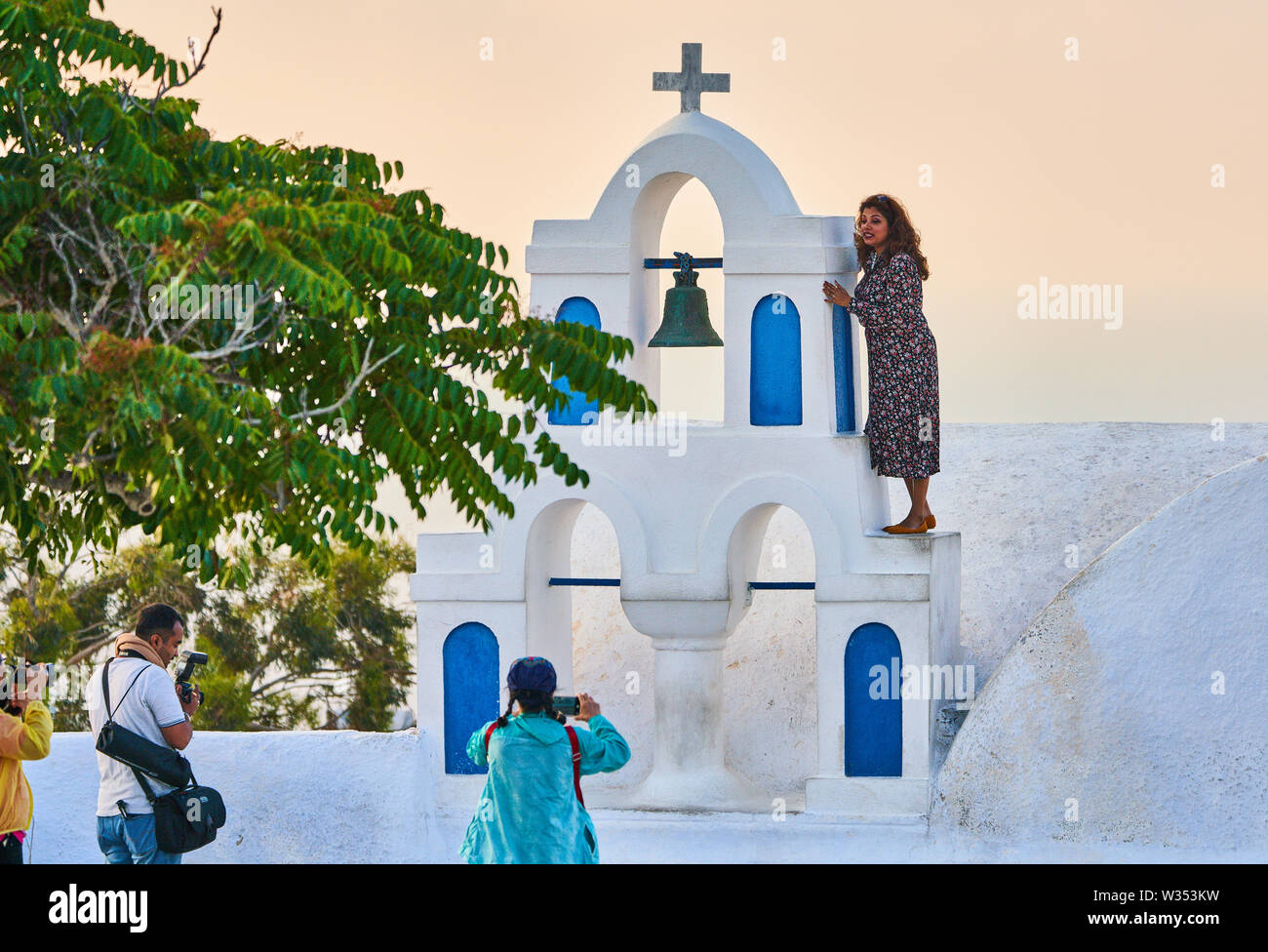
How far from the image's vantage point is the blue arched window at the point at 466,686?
11.0 meters

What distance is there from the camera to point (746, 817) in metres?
10.6

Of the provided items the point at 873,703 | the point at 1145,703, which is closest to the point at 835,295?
the point at 873,703

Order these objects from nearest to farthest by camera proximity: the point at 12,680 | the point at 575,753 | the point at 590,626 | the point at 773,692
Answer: the point at 575,753
the point at 12,680
the point at 773,692
the point at 590,626

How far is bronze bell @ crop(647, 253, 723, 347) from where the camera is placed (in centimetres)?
1102

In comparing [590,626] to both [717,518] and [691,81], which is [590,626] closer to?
[717,518]

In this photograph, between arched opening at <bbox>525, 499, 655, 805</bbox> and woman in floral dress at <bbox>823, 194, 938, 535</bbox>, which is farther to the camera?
arched opening at <bbox>525, 499, 655, 805</bbox>

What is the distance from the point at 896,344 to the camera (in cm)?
1062

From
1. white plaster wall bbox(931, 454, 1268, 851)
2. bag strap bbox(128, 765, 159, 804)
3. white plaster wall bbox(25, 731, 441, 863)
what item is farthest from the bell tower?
bag strap bbox(128, 765, 159, 804)

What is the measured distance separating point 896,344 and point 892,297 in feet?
0.91

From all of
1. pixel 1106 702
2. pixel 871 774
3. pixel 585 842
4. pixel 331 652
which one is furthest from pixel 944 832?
pixel 331 652

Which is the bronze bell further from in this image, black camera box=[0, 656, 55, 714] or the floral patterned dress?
black camera box=[0, 656, 55, 714]

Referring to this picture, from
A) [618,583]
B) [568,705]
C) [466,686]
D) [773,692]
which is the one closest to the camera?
[568,705]

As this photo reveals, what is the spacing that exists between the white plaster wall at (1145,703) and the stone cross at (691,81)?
3.59 meters

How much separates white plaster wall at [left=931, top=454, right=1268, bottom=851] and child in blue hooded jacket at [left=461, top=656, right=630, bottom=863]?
3.75m
